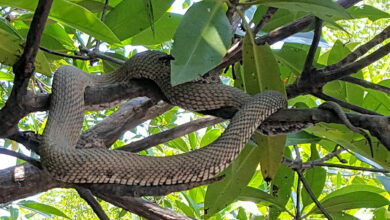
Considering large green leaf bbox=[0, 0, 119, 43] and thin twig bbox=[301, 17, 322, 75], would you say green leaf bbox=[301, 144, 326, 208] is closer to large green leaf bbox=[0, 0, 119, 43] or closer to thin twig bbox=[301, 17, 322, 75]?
thin twig bbox=[301, 17, 322, 75]

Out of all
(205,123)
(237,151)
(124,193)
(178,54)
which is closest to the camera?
(178,54)

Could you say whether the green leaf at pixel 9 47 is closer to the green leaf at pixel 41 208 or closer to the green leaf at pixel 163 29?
the green leaf at pixel 163 29

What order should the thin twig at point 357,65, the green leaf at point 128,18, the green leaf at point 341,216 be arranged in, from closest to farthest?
the thin twig at point 357,65, the green leaf at point 128,18, the green leaf at point 341,216

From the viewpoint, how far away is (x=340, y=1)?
→ 5.15ft

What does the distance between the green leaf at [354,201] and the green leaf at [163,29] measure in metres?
0.93

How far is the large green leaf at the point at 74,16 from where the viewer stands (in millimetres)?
1287

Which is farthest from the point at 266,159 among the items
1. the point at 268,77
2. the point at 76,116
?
the point at 76,116

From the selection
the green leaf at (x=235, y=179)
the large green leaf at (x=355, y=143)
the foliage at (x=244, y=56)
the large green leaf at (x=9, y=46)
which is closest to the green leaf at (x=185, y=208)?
the foliage at (x=244, y=56)

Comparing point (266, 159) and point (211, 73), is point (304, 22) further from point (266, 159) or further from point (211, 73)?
point (266, 159)

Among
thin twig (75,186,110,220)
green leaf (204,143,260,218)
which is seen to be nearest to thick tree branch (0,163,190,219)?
thin twig (75,186,110,220)

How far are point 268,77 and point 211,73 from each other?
27 cm

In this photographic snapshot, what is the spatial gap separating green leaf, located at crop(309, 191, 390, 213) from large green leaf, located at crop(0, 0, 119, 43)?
3.62 ft

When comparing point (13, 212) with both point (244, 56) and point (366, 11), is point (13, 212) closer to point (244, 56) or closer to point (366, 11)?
point (244, 56)

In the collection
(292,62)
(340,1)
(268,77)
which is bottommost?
(268,77)
